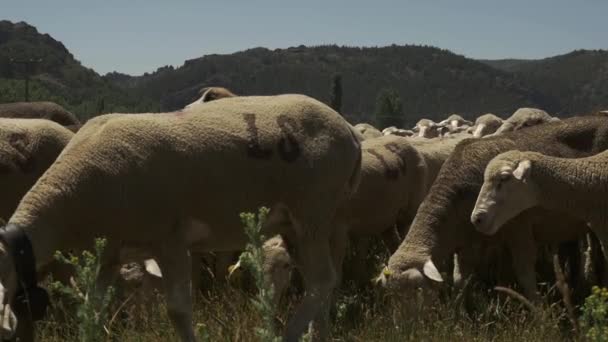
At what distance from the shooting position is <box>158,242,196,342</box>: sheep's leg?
205 inches

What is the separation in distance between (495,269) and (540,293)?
0.88 metres

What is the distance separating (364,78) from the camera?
13800 centimetres

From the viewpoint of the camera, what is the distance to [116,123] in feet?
17.6

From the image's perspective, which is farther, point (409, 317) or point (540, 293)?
point (540, 293)

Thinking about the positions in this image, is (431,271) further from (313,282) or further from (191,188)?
(191,188)

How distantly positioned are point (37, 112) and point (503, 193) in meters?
7.38

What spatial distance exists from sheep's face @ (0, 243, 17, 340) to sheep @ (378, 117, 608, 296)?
317cm

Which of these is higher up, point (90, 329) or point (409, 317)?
point (90, 329)

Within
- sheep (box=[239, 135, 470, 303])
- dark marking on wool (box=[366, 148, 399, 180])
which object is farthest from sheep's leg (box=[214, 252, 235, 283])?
dark marking on wool (box=[366, 148, 399, 180])

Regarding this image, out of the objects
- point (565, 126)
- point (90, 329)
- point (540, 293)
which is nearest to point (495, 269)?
point (540, 293)

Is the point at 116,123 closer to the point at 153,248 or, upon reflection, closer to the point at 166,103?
the point at 153,248

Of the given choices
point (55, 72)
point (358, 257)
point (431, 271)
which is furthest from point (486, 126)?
point (55, 72)

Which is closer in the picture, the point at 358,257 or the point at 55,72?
the point at 358,257

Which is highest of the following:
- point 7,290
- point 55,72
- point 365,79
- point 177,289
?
point 7,290
